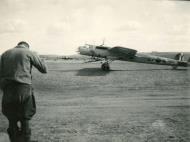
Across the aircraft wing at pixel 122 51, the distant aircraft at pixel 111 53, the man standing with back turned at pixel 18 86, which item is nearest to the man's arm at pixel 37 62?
the man standing with back turned at pixel 18 86

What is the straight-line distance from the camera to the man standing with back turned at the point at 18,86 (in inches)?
106

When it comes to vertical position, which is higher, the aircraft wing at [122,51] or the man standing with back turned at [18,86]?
the aircraft wing at [122,51]

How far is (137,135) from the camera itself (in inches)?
142

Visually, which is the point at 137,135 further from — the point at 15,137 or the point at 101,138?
the point at 15,137

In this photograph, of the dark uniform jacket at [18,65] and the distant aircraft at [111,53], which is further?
the distant aircraft at [111,53]

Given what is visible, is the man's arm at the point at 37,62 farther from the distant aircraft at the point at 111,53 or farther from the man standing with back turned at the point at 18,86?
the distant aircraft at the point at 111,53

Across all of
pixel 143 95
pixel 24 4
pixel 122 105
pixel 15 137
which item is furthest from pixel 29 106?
pixel 143 95

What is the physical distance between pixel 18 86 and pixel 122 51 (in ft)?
46.9

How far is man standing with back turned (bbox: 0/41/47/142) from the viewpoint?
2.70 m

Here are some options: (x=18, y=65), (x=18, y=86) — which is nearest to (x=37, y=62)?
(x=18, y=65)

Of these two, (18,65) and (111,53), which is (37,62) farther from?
(111,53)

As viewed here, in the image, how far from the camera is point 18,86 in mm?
2703

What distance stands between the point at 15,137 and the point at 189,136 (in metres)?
2.05

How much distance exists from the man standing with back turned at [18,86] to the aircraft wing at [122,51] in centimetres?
1385
